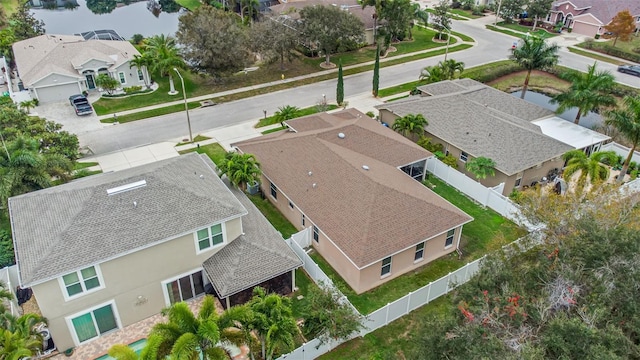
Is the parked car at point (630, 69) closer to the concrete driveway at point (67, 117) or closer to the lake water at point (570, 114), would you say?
the lake water at point (570, 114)

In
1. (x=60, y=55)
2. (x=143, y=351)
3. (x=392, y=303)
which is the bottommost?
(x=392, y=303)

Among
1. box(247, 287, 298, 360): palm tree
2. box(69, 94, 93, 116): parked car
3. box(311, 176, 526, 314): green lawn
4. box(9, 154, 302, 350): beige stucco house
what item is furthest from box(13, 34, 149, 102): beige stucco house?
box(247, 287, 298, 360): palm tree

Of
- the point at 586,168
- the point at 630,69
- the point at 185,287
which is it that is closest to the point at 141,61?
the point at 185,287

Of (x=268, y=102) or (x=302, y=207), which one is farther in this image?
(x=268, y=102)

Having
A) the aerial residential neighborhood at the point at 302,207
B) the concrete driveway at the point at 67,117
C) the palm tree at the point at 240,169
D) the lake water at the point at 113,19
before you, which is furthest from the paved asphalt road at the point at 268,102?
the lake water at the point at 113,19

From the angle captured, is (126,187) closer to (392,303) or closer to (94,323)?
(94,323)

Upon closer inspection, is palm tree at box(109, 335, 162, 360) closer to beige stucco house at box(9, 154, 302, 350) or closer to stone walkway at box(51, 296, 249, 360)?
beige stucco house at box(9, 154, 302, 350)
